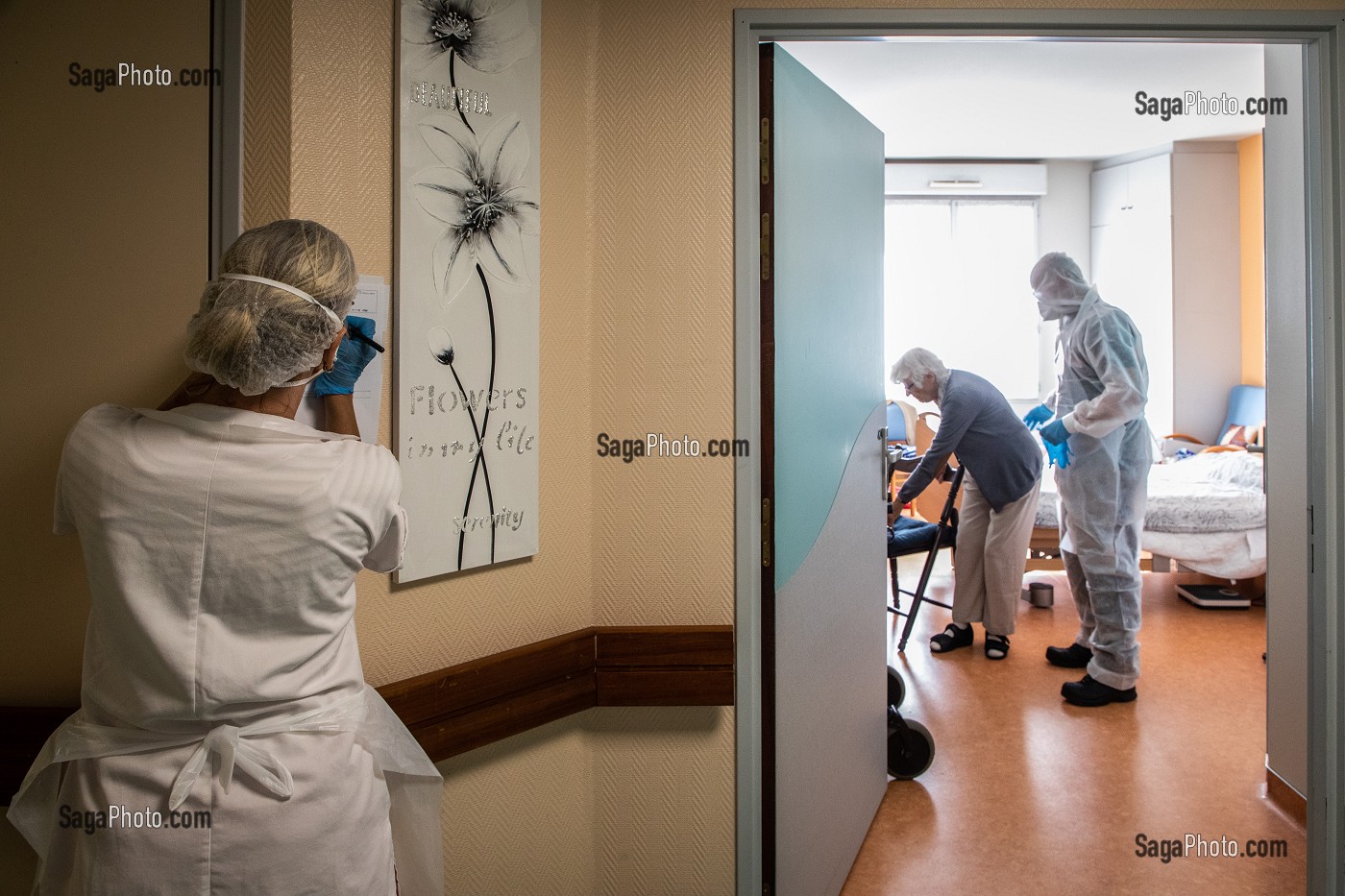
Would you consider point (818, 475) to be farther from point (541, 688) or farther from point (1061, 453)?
point (1061, 453)

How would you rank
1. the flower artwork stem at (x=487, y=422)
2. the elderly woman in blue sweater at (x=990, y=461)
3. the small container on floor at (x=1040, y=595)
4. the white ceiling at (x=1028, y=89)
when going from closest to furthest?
the flower artwork stem at (x=487, y=422) < the elderly woman in blue sweater at (x=990, y=461) < the white ceiling at (x=1028, y=89) < the small container on floor at (x=1040, y=595)

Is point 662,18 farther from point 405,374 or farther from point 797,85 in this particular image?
point 405,374

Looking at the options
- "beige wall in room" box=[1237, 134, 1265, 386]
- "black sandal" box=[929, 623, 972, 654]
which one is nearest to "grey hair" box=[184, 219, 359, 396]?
"black sandal" box=[929, 623, 972, 654]

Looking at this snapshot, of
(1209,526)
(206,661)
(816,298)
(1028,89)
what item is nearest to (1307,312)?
(816,298)

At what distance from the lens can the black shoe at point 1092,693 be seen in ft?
11.9

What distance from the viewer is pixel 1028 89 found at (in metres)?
5.45

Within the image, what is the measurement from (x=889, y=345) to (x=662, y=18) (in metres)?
5.86

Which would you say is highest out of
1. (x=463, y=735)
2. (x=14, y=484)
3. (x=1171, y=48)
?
(x=1171, y=48)

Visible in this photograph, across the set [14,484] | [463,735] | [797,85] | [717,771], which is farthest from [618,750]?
[797,85]

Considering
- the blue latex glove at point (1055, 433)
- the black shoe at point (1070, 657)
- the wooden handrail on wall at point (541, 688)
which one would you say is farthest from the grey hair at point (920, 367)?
the wooden handrail on wall at point (541, 688)

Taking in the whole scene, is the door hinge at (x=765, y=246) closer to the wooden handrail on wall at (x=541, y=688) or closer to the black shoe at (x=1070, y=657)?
the wooden handrail on wall at (x=541, y=688)

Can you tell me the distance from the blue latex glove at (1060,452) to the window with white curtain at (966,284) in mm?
3649

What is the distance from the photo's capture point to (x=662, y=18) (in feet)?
6.31

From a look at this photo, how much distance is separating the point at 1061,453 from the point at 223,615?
3461 millimetres
